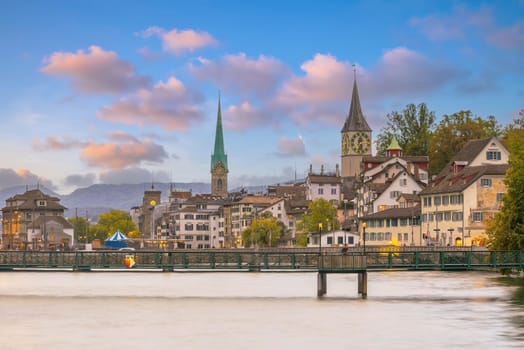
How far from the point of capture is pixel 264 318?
64000mm

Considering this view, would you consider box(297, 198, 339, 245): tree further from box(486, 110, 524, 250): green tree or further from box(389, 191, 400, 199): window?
box(486, 110, 524, 250): green tree

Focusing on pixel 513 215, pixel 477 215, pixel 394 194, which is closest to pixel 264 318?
pixel 513 215

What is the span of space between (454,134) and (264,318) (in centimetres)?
12371

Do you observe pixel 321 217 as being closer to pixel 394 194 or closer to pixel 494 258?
pixel 394 194

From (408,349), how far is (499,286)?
4328 cm

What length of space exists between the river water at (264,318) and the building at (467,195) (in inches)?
1900

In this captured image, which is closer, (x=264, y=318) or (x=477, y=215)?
(x=264, y=318)

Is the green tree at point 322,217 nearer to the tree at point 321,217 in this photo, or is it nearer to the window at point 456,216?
the tree at point 321,217

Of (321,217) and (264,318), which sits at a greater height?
(321,217)

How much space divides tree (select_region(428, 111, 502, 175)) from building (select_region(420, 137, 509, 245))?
19.6 meters

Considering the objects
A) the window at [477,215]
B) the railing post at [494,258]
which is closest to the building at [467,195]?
the window at [477,215]

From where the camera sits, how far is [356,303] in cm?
7462

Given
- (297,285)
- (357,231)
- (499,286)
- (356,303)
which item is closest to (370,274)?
(297,285)

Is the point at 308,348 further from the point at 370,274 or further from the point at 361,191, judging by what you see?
the point at 361,191
